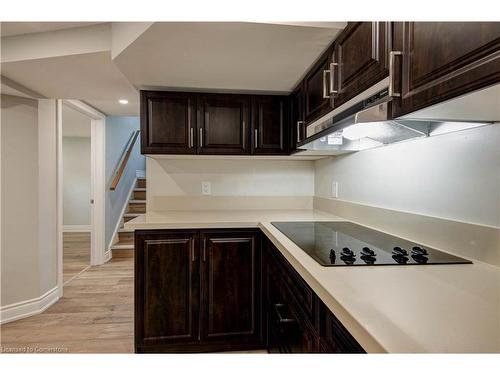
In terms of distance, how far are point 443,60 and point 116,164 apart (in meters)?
4.89

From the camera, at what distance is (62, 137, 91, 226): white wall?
6.97 meters

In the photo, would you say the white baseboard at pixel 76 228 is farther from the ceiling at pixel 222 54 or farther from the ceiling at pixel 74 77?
the ceiling at pixel 222 54

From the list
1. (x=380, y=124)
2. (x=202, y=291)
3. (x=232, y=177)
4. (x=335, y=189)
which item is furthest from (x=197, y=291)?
(x=380, y=124)

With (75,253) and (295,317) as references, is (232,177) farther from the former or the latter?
(75,253)

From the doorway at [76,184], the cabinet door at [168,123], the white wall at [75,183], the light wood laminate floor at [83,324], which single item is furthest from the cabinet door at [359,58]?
the white wall at [75,183]

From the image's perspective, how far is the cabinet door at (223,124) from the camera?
92.6 inches

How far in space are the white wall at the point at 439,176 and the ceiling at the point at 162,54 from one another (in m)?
0.70

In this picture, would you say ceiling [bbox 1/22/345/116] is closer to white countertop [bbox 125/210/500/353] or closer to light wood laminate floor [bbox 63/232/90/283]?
white countertop [bbox 125/210/500/353]

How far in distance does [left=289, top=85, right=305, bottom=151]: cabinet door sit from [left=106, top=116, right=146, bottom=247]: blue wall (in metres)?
3.13

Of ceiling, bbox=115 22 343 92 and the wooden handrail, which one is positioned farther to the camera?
the wooden handrail

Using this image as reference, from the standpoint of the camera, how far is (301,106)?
2102mm

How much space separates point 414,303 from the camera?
2.41 ft

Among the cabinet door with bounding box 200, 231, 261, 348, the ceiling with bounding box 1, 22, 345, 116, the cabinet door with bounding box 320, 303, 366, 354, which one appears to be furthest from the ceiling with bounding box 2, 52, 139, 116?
the cabinet door with bounding box 320, 303, 366, 354
